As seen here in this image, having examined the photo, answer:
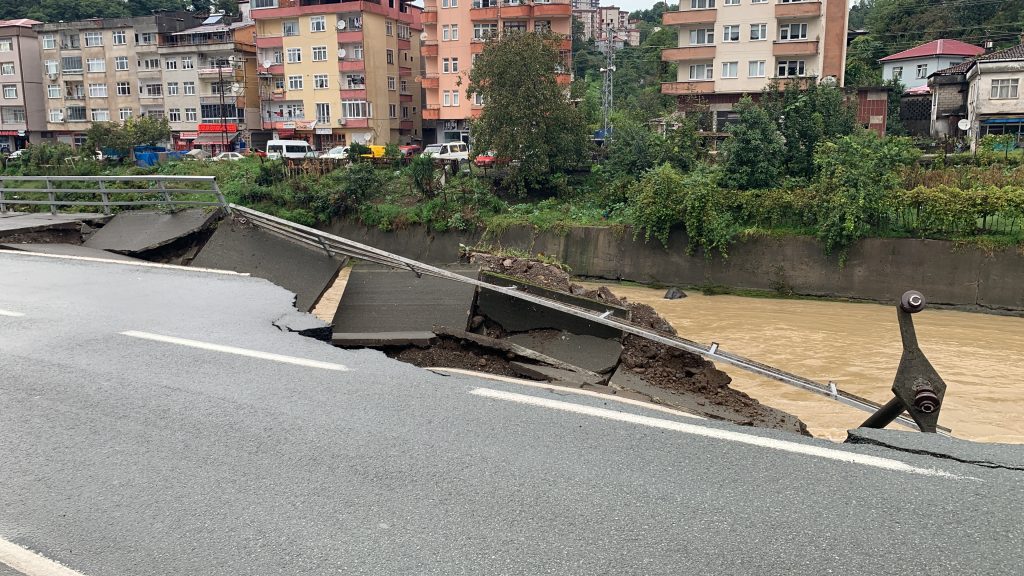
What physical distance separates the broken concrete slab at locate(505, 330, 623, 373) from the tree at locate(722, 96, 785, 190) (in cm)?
2160

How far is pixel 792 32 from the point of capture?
4566 centimetres

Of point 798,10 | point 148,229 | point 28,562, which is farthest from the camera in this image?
point 798,10

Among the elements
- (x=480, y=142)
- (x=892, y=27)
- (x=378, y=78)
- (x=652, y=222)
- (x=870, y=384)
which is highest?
(x=892, y=27)

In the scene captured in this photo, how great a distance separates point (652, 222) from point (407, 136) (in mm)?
39380

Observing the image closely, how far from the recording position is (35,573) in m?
3.92

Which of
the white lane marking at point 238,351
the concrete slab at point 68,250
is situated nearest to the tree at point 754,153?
the concrete slab at point 68,250

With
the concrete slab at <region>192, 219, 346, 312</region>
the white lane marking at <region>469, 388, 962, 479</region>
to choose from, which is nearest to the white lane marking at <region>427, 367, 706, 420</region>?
the white lane marking at <region>469, 388, 962, 479</region>

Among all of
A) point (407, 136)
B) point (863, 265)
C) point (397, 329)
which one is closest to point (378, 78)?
point (407, 136)

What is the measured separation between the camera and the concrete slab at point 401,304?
8766 mm

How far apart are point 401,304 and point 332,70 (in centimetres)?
5360

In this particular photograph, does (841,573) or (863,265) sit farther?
(863,265)

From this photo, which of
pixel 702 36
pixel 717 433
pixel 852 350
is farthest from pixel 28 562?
pixel 702 36

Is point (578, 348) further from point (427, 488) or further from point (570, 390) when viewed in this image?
point (427, 488)

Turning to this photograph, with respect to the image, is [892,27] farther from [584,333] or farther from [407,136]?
[584,333]
